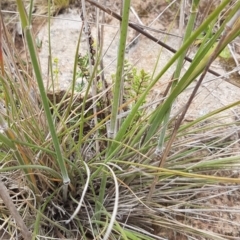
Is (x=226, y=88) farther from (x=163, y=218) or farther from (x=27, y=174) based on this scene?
(x=27, y=174)

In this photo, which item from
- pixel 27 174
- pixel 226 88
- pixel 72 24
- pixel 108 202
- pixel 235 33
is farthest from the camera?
pixel 72 24

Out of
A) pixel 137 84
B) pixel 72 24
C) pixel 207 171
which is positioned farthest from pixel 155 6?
pixel 207 171

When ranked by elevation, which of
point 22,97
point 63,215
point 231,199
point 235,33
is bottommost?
point 63,215

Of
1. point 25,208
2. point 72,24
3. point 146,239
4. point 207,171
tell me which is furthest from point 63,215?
point 72,24

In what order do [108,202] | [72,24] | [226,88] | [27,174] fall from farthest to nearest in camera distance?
[72,24], [226,88], [108,202], [27,174]

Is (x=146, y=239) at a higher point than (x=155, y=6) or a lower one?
lower

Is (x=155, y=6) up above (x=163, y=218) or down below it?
above

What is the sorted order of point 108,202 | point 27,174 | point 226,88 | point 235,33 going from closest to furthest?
point 235,33 < point 27,174 < point 108,202 < point 226,88

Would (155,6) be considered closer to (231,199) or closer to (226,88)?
(226,88)

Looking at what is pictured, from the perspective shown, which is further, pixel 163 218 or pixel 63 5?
pixel 63 5
